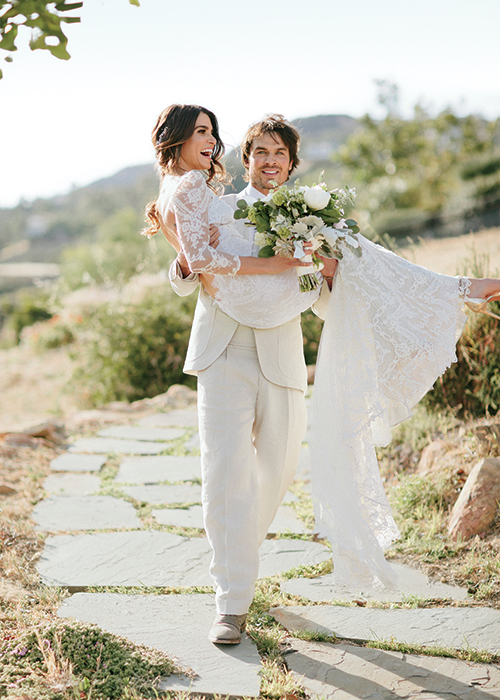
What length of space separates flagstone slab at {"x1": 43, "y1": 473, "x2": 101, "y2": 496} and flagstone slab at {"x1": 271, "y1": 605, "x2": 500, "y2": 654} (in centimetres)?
201

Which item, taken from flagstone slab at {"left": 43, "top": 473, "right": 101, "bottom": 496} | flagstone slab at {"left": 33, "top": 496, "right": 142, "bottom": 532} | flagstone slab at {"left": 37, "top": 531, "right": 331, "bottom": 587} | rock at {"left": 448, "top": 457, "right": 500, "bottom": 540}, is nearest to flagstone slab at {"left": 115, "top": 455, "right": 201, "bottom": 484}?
flagstone slab at {"left": 43, "top": 473, "right": 101, "bottom": 496}

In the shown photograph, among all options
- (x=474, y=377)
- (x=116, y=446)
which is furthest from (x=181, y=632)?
(x=116, y=446)

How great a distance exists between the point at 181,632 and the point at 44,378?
8327 millimetres

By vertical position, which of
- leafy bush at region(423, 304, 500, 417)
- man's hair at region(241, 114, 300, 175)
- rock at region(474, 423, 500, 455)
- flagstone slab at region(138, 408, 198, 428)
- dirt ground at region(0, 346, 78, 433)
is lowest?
dirt ground at region(0, 346, 78, 433)

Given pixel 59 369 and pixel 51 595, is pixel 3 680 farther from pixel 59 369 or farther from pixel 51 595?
pixel 59 369

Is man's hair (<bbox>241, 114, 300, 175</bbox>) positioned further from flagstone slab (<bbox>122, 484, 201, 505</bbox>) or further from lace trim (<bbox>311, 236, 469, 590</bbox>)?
flagstone slab (<bbox>122, 484, 201, 505</bbox>)

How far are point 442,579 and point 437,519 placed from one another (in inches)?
19.6

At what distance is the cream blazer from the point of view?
8.52ft

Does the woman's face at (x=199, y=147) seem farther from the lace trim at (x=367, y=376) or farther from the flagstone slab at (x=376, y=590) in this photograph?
the flagstone slab at (x=376, y=590)

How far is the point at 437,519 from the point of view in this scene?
349 cm

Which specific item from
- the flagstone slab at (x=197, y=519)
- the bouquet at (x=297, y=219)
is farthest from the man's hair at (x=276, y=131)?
the flagstone slab at (x=197, y=519)

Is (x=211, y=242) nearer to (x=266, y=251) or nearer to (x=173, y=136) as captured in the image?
(x=266, y=251)

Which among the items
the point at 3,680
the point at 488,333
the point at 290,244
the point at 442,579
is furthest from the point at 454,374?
the point at 3,680

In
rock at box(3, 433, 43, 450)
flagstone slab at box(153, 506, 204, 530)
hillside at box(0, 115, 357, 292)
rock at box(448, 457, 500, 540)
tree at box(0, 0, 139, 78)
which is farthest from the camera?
hillside at box(0, 115, 357, 292)
